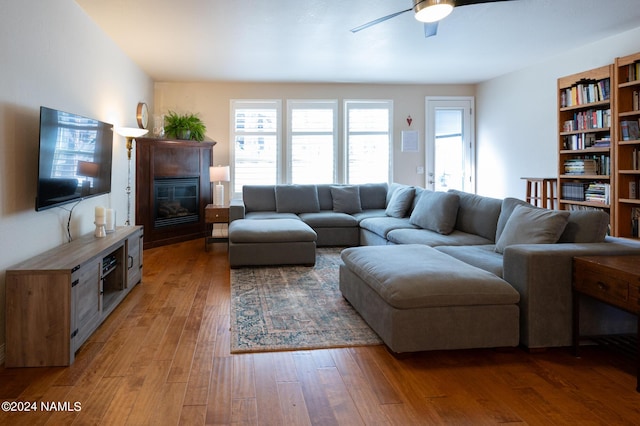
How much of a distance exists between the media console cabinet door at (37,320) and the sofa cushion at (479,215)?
11.4 feet

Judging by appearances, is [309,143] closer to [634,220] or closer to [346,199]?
[346,199]

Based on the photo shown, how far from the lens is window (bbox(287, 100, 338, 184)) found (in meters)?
7.79

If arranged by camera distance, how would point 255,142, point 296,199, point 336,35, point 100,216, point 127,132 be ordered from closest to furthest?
point 100,216 < point 336,35 < point 127,132 < point 296,199 < point 255,142

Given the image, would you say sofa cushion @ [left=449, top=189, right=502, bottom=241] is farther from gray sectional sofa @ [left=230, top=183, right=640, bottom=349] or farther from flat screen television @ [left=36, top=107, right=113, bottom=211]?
flat screen television @ [left=36, top=107, right=113, bottom=211]

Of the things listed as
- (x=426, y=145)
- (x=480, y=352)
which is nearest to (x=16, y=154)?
(x=480, y=352)

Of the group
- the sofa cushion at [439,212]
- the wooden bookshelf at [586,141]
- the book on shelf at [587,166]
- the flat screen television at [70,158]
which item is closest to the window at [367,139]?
the sofa cushion at [439,212]

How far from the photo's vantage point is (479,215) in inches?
175

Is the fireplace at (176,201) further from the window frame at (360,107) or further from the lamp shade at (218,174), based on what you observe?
the window frame at (360,107)

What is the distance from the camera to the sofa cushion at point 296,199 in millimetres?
6750

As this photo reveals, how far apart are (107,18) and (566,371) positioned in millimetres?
4720

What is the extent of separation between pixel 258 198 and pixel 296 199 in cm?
58

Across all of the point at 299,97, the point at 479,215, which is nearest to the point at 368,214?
the point at 479,215

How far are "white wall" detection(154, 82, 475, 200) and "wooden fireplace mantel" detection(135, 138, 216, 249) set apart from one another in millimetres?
577

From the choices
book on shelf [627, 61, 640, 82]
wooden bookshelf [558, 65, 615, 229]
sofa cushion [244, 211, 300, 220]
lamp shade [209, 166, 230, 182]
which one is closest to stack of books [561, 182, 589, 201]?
wooden bookshelf [558, 65, 615, 229]
